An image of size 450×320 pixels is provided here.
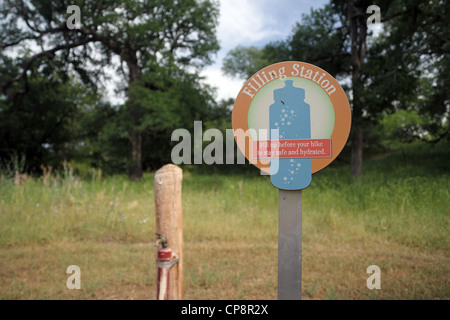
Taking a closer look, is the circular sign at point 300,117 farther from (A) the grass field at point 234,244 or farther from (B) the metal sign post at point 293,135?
(A) the grass field at point 234,244

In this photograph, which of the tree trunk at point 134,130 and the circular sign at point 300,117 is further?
the tree trunk at point 134,130

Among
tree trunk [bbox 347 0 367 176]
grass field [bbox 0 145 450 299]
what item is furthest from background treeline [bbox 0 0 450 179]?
grass field [bbox 0 145 450 299]

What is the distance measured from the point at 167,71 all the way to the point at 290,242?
461 inches

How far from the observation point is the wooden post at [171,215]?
2076 millimetres

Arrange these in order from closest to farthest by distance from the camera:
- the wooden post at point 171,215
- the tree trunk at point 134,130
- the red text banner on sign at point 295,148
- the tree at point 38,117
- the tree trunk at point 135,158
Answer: the red text banner on sign at point 295,148
the wooden post at point 171,215
the tree trunk at point 134,130
the tree trunk at point 135,158
the tree at point 38,117

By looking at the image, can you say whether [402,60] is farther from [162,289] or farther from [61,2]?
[61,2]

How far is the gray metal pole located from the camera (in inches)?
78.0

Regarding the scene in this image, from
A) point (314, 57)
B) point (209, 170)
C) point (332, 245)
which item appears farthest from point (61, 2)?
point (332, 245)

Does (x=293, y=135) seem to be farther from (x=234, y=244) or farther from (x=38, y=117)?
(x=38, y=117)

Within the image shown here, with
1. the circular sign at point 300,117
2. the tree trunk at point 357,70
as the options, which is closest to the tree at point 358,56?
the tree trunk at point 357,70

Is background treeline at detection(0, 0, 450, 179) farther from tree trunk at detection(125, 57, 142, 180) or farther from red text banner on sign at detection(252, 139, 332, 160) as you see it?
red text banner on sign at detection(252, 139, 332, 160)

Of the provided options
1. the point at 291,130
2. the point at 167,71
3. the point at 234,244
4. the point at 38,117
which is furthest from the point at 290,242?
the point at 38,117

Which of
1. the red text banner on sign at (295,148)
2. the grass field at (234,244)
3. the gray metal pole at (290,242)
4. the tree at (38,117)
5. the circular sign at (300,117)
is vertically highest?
the tree at (38,117)

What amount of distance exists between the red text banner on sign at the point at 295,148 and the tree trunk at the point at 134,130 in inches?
459
